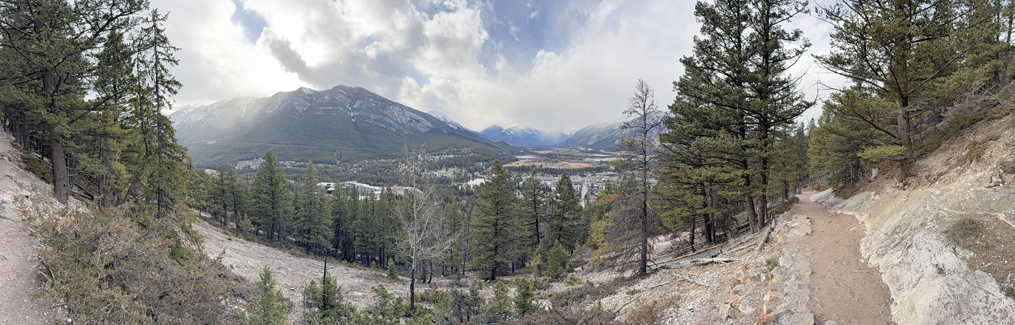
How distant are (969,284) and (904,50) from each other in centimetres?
826

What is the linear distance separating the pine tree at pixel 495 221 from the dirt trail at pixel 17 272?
817 inches

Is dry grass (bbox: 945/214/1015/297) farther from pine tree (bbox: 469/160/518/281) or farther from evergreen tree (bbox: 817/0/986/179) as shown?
pine tree (bbox: 469/160/518/281)

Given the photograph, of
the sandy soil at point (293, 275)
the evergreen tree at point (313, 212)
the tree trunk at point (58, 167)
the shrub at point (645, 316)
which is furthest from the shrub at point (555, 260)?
the evergreen tree at point (313, 212)

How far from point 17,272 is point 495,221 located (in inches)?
855

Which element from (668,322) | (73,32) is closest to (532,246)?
(668,322)

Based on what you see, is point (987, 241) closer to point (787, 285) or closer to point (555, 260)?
point (787, 285)

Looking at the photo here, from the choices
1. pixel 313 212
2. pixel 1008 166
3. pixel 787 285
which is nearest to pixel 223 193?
pixel 313 212

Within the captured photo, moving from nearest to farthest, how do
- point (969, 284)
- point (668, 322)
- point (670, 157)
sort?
point (969, 284)
point (668, 322)
point (670, 157)

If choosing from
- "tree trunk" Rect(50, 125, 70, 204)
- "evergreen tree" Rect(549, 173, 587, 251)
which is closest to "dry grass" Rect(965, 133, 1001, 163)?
"evergreen tree" Rect(549, 173, 587, 251)

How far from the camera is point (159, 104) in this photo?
12.8 metres

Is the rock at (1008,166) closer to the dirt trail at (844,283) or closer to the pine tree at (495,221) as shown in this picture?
the dirt trail at (844,283)

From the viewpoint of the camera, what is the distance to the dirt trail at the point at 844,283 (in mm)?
6070

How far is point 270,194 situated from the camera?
38312mm

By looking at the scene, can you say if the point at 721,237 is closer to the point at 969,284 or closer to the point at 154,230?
the point at 969,284
